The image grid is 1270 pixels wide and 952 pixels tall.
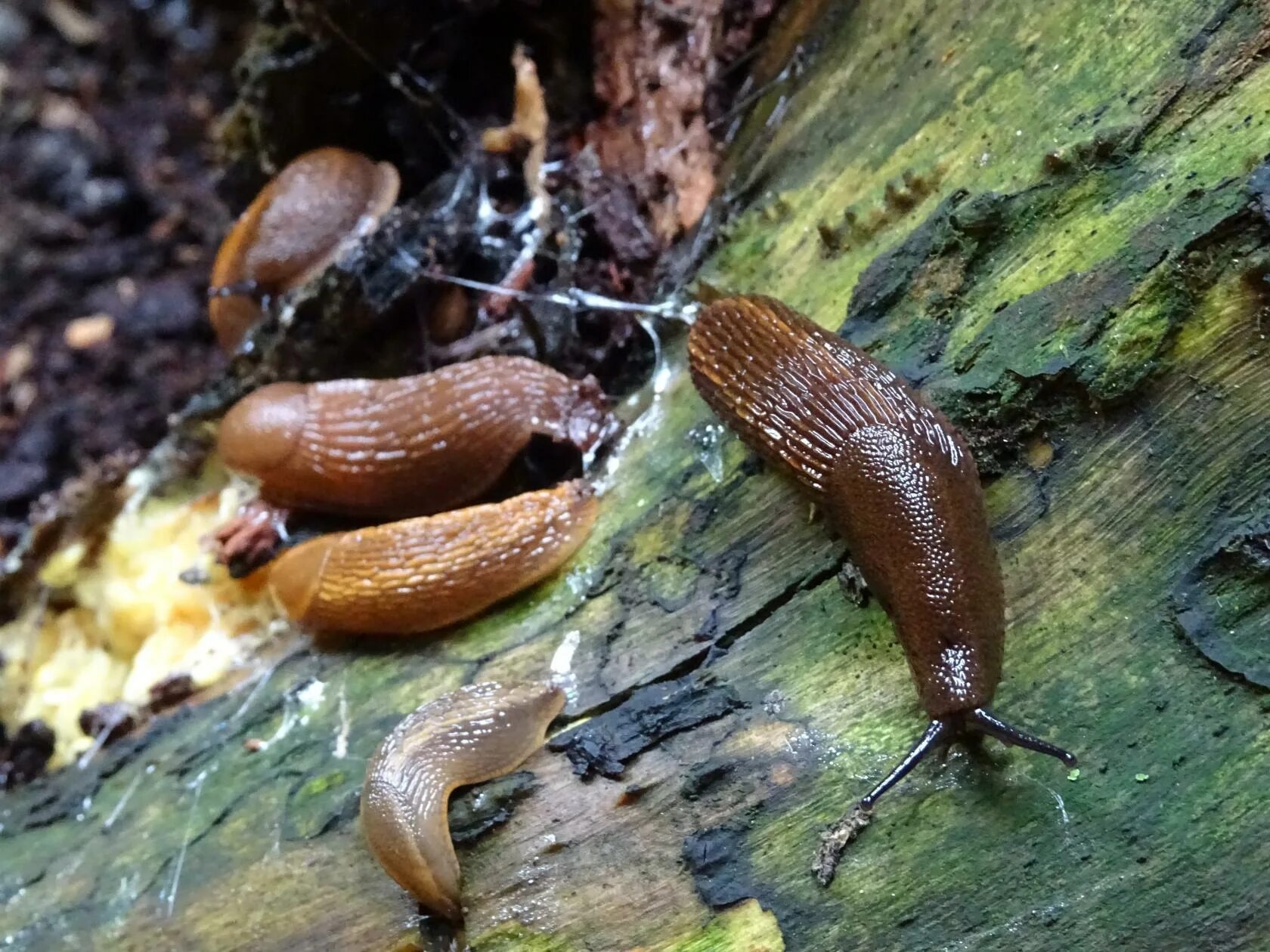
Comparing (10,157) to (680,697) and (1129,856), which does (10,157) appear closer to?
(680,697)

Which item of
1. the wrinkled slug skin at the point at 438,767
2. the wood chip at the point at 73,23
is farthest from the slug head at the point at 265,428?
the wood chip at the point at 73,23

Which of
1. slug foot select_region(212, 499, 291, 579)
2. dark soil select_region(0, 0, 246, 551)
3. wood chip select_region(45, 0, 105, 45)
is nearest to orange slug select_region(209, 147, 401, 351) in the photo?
slug foot select_region(212, 499, 291, 579)

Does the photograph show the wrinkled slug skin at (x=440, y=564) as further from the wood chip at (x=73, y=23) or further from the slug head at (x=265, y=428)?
the wood chip at (x=73, y=23)

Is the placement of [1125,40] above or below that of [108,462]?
below

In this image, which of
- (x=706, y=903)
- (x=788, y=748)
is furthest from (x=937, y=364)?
(x=706, y=903)

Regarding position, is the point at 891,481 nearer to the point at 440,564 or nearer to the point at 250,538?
the point at 440,564

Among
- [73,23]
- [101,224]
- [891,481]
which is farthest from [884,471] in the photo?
[73,23]

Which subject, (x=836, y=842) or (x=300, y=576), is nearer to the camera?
(x=836, y=842)
